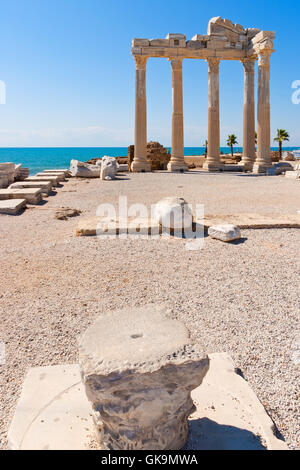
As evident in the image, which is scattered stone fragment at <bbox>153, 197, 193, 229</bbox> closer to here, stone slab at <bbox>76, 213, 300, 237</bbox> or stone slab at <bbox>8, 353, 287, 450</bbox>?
stone slab at <bbox>76, 213, 300, 237</bbox>

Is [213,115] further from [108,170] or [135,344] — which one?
[135,344]

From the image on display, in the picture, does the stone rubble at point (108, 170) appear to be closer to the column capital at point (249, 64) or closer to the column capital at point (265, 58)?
the column capital at point (265, 58)

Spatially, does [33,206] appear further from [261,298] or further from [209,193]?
[261,298]

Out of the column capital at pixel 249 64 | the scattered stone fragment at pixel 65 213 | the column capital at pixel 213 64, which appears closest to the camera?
the scattered stone fragment at pixel 65 213

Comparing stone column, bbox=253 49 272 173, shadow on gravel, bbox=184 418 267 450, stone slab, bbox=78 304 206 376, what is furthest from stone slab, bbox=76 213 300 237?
stone column, bbox=253 49 272 173

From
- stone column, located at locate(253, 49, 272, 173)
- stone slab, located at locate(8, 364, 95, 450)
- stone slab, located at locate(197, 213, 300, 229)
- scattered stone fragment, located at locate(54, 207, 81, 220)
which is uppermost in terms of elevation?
stone column, located at locate(253, 49, 272, 173)

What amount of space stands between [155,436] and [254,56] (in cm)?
2528

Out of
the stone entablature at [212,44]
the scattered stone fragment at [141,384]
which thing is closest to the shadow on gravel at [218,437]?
the scattered stone fragment at [141,384]

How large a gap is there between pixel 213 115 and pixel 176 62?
12.8 ft

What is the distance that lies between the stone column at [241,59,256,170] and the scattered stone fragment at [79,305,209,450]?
2375 cm

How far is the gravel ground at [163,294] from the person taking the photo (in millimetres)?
3447

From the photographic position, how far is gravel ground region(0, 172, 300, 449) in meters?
3.45

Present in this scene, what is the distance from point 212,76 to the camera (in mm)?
23547

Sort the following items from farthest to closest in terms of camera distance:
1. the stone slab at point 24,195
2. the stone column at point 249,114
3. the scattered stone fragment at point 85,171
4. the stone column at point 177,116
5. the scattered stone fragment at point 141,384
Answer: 1. the stone column at point 249,114
2. the stone column at point 177,116
3. the scattered stone fragment at point 85,171
4. the stone slab at point 24,195
5. the scattered stone fragment at point 141,384
